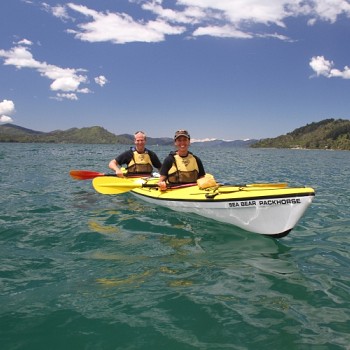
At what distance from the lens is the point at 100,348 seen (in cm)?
374

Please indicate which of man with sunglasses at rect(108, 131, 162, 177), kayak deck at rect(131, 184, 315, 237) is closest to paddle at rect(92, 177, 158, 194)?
man with sunglasses at rect(108, 131, 162, 177)

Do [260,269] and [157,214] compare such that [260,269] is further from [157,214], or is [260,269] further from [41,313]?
[157,214]

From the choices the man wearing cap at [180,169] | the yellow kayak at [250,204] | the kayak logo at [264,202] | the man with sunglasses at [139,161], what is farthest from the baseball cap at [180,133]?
the man with sunglasses at [139,161]

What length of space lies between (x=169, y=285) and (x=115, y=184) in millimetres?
7708

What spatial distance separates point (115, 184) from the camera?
12609 mm

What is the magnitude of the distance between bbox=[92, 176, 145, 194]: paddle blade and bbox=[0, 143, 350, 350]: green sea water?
2821 mm

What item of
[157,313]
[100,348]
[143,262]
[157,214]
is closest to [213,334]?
[157,313]

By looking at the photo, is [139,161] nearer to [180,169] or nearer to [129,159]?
[129,159]

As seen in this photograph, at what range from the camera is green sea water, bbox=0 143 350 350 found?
13.1ft

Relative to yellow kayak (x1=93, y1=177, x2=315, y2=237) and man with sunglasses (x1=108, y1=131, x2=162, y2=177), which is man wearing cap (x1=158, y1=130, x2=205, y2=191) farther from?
man with sunglasses (x1=108, y1=131, x2=162, y2=177)

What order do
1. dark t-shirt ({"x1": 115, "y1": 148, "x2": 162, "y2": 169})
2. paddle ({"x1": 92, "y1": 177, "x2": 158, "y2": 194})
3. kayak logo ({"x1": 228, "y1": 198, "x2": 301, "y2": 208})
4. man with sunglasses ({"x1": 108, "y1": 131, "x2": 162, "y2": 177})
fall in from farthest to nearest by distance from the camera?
1. man with sunglasses ({"x1": 108, "y1": 131, "x2": 162, "y2": 177})
2. dark t-shirt ({"x1": 115, "y1": 148, "x2": 162, "y2": 169})
3. paddle ({"x1": 92, "y1": 177, "x2": 158, "y2": 194})
4. kayak logo ({"x1": 228, "y1": 198, "x2": 301, "y2": 208})

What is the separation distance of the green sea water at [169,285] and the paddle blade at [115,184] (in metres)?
2.82

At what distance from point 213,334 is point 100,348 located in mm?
1310

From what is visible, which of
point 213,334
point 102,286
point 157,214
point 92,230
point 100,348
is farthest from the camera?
point 157,214
